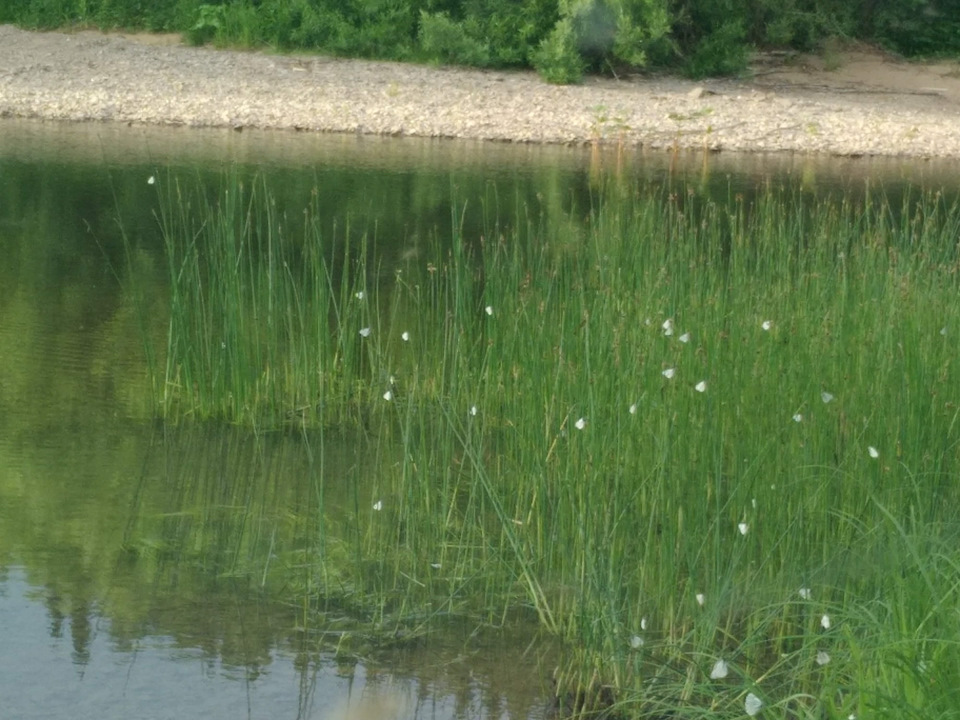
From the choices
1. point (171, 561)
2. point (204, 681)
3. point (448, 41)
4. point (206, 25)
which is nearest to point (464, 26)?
point (448, 41)

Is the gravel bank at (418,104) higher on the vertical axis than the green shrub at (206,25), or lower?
lower

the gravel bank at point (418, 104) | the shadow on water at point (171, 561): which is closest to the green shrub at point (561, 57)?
the gravel bank at point (418, 104)

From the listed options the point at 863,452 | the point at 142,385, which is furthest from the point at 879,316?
the point at 142,385

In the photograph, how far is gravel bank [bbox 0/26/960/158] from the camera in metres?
12.6

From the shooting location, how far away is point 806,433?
332 centimetres

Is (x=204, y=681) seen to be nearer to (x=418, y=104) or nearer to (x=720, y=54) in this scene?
(x=418, y=104)

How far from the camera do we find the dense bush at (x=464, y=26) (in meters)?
14.4

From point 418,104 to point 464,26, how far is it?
1972mm

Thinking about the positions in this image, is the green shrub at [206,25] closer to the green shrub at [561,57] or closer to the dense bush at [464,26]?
the dense bush at [464,26]

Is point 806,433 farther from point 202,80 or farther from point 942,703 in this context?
point 202,80

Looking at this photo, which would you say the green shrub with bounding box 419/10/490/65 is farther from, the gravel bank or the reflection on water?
the reflection on water

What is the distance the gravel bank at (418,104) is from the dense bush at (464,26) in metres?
0.30

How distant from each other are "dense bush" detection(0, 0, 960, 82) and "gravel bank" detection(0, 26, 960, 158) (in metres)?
0.30

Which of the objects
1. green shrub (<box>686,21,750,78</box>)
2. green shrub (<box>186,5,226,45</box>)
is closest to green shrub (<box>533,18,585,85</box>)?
green shrub (<box>686,21,750,78</box>)
